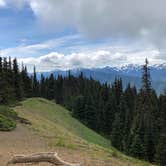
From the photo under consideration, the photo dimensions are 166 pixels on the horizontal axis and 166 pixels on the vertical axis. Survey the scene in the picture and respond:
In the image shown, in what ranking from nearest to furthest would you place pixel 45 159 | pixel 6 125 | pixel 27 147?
pixel 45 159
pixel 27 147
pixel 6 125

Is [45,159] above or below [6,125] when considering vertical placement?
above

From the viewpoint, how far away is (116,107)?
332 ft

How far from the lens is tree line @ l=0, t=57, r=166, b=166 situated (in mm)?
66688

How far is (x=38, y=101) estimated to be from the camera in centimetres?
9219

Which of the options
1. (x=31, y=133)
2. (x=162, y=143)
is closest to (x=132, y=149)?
(x=162, y=143)

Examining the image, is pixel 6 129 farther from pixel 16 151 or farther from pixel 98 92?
pixel 98 92

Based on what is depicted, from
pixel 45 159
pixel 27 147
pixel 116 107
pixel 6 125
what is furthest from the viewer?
pixel 116 107

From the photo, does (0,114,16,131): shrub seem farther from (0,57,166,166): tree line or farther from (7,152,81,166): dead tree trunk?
(0,57,166,166): tree line

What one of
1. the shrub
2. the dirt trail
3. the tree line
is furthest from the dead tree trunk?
the tree line

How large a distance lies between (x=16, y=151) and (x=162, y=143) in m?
35.3

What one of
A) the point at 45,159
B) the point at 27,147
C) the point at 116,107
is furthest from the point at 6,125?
the point at 116,107

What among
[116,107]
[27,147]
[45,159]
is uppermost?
[45,159]

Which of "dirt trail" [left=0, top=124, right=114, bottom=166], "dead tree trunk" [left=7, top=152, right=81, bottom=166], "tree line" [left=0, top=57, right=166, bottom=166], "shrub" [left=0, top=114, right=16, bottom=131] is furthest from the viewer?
"tree line" [left=0, top=57, right=166, bottom=166]

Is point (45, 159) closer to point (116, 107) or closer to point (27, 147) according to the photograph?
point (27, 147)
